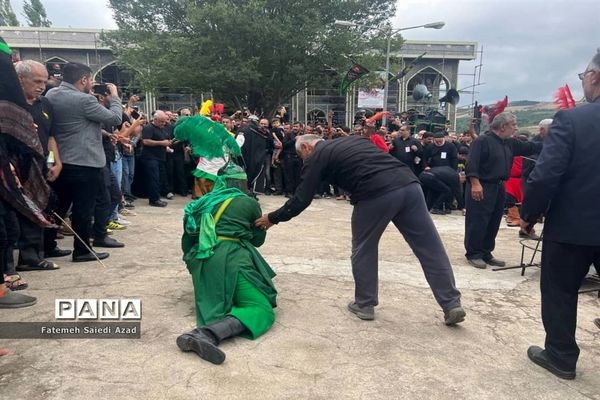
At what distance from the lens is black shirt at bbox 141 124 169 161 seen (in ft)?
26.8

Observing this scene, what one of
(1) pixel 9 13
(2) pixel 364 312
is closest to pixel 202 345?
(2) pixel 364 312

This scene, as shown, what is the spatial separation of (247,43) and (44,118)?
1813cm

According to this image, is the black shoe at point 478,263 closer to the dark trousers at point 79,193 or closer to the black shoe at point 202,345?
the black shoe at point 202,345

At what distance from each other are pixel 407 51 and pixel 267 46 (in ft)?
56.1

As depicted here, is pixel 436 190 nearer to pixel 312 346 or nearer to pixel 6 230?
pixel 312 346

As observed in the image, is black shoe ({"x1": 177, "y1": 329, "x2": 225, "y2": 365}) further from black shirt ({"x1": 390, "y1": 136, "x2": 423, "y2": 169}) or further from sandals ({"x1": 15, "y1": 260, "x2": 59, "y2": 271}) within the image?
black shirt ({"x1": 390, "y1": 136, "x2": 423, "y2": 169})

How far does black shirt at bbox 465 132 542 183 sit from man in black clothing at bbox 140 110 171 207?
541 centimetres

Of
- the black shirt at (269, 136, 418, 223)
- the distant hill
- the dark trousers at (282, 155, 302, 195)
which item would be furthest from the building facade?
the black shirt at (269, 136, 418, 223)

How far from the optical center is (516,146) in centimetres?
554

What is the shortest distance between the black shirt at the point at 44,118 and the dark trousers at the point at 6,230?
0.78 metres

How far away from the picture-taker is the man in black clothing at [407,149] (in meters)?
10.6

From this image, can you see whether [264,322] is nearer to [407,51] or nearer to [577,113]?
[577,113]

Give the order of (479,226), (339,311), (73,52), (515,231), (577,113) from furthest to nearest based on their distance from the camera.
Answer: (73,52)
(515,231)
(479,226)
(339,311)
(577,113)

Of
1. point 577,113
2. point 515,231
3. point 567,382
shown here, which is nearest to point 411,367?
point 567,382
